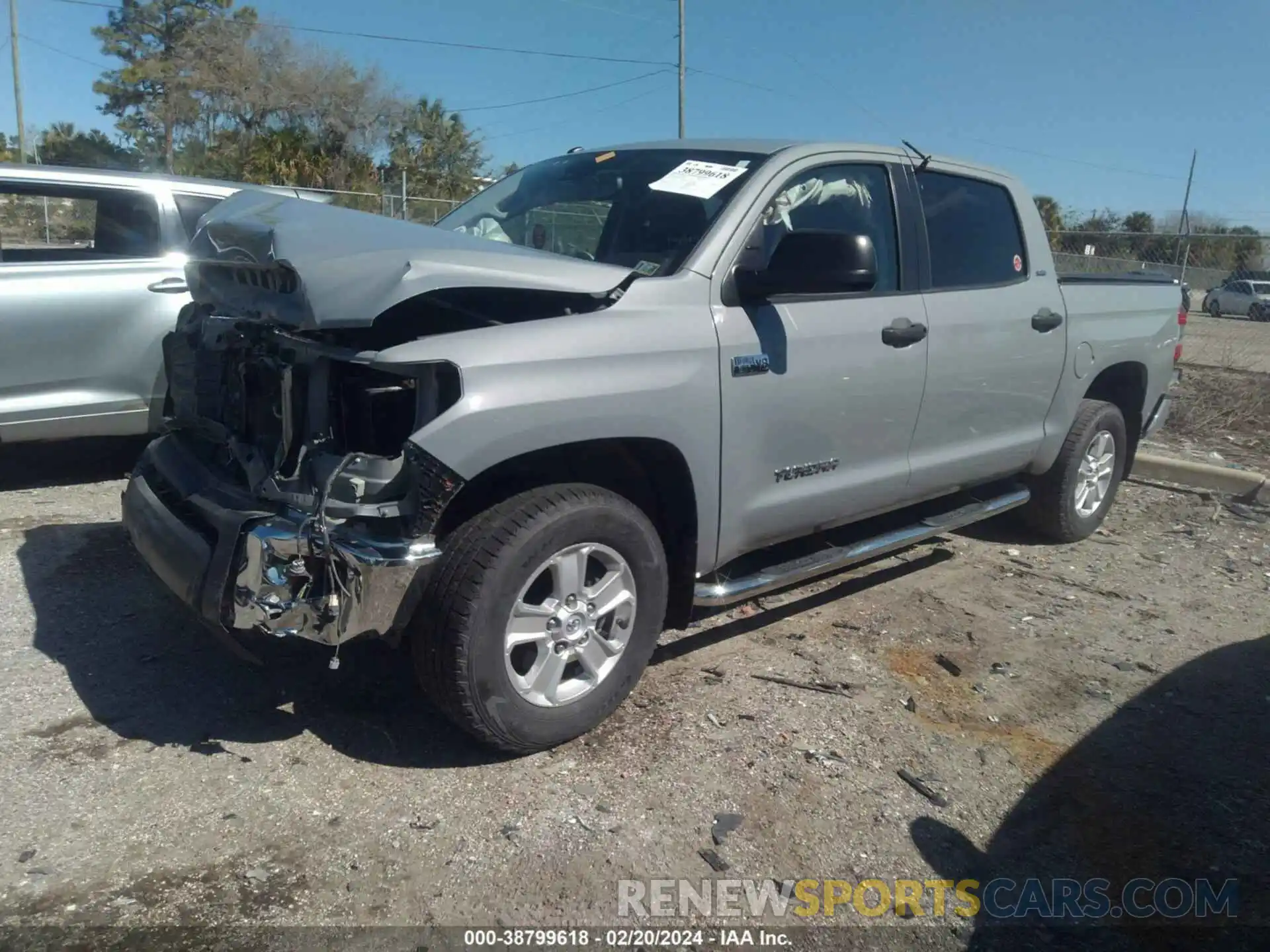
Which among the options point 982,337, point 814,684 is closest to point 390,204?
point 982,337

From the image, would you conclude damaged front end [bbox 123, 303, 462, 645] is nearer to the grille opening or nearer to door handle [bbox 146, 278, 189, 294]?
the grille opening

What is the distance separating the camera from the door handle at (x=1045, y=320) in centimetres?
483

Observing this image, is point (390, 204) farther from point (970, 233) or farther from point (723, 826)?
point (723, 826)

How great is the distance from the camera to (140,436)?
6613mm

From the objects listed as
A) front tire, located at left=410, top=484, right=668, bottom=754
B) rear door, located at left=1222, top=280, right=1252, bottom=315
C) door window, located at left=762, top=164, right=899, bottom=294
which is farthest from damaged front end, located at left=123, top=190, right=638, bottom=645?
rear door, located at left=1222, top=280, right=1252, bottom=315

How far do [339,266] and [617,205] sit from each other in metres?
1.43

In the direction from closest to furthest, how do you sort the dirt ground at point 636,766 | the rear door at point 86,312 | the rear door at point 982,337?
the dirt ground at point 636,766
the rear door at point 982,337
the rear door at point 86,312

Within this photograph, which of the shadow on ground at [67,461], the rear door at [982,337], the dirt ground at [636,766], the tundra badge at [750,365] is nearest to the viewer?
the dirt ground at [636,766]

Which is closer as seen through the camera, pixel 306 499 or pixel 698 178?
pixel 306 499

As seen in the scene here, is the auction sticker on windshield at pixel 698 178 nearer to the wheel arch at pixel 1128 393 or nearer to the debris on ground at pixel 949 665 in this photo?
the debris on ground at pixel 949 665

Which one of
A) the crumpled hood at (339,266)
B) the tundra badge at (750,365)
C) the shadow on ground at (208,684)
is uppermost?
the crumpled hood at (339,266)

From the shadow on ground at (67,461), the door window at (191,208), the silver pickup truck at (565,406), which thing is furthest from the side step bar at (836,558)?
the shadow on ground at (67,461)

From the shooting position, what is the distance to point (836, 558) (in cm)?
399

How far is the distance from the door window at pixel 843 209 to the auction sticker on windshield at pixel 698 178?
0.19 m
